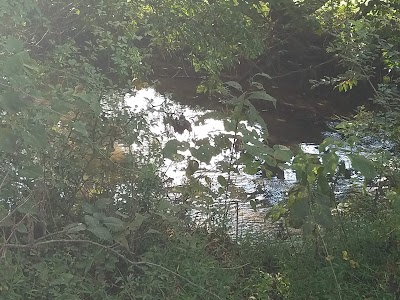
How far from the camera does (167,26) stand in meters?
5.11

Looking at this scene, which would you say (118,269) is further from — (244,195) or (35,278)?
(244,195)

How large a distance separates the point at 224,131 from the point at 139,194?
3.06 meters

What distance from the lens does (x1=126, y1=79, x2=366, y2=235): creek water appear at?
4.49 metres

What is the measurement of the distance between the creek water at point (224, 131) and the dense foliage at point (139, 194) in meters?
0.26

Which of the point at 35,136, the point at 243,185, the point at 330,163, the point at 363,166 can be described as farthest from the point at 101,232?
the point at 243,185

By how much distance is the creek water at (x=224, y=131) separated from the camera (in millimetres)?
4491

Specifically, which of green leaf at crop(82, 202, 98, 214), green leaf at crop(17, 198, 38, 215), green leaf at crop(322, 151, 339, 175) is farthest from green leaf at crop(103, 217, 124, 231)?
green leaf at crop(322, 151, 339, 175)

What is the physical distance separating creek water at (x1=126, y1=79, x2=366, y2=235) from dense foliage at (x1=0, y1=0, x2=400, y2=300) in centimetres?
26

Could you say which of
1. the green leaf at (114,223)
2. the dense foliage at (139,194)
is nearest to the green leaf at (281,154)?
the dense foliage at (139,194)

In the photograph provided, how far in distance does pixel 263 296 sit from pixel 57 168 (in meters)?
1.45

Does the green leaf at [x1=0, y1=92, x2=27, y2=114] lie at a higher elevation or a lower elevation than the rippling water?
lower

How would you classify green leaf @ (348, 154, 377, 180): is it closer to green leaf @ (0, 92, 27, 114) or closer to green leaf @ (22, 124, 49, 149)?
green leaf @ (22, 124, 49, 149)

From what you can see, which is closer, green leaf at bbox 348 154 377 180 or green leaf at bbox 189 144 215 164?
green leaf at bbox 348 154 377 180

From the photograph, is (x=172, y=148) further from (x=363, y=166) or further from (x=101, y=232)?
(x=363, y=166)
